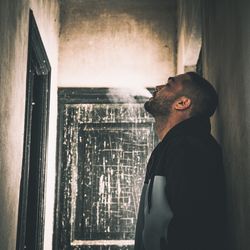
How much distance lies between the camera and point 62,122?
4004 millimetres

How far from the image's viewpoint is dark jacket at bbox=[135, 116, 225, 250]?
1505 mm

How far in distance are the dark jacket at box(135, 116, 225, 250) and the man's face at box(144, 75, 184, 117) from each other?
13.7 inches

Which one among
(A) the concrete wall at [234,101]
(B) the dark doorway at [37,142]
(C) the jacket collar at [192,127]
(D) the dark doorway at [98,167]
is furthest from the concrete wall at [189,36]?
(C) the jacket collar at [192,127]

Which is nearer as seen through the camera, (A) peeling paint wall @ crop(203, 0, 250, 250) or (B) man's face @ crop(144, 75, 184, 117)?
(A) peeling paint wall @ crop(203, 0, 250, 250)

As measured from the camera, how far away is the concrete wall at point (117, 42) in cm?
409

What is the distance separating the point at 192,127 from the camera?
186 centimetres

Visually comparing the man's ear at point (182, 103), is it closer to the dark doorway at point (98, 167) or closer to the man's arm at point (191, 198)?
A: the man's arm at point (191, 198)

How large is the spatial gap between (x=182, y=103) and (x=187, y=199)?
0.64 metres

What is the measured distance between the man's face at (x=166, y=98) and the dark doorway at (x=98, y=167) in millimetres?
1893

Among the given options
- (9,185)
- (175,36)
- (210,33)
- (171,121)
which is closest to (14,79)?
(9,185)

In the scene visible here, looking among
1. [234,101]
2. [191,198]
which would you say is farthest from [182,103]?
[191,198]

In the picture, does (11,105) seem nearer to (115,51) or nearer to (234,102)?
(234,102)

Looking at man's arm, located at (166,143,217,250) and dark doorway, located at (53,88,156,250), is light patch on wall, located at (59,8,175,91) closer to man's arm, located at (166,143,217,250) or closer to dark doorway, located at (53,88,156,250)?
dark doorway, located at (53,88,156,250)

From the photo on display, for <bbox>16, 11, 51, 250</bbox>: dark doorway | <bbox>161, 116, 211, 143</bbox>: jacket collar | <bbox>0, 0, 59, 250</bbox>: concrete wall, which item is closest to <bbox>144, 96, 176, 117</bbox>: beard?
<bbox>161, 116, 211, 143</bbox>: jacket collar
